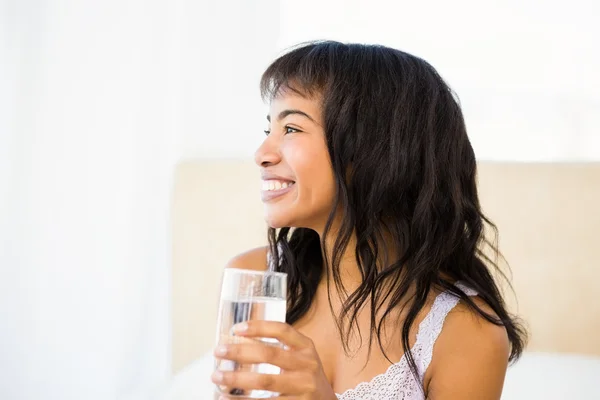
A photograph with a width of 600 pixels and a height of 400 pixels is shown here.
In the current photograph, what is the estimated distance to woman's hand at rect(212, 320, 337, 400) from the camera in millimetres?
838

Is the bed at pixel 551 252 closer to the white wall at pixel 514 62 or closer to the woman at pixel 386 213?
the white wall at pixel 514 62

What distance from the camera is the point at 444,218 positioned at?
59.2 inches

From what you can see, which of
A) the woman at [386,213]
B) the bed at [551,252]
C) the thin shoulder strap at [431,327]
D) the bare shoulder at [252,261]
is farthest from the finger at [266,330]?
the bed at [551,252]

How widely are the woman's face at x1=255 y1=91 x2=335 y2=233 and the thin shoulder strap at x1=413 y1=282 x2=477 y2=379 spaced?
29 centimetres

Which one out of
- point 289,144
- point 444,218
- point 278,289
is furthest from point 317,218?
point 278,289

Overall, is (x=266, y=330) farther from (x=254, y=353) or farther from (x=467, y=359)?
(x=467, y=359)

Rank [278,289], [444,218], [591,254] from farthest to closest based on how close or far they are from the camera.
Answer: [591,254] < [444,218] < [278,289]

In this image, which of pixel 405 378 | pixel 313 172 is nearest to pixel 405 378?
pixel 405 378

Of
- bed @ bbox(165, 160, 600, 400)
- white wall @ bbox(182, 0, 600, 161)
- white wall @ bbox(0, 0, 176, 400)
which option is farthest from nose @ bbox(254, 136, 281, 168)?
white wall @ bbox(0, 0, 176, 400)

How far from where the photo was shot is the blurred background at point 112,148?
247cm

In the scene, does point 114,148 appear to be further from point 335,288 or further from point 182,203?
point 335,288

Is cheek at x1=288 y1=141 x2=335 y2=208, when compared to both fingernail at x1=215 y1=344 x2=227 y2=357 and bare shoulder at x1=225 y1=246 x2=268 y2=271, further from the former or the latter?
fingernail at x1=215 y1=344 x2=227 y2=357

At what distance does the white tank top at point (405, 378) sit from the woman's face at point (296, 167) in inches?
11.9

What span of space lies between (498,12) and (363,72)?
1048 millimetres
